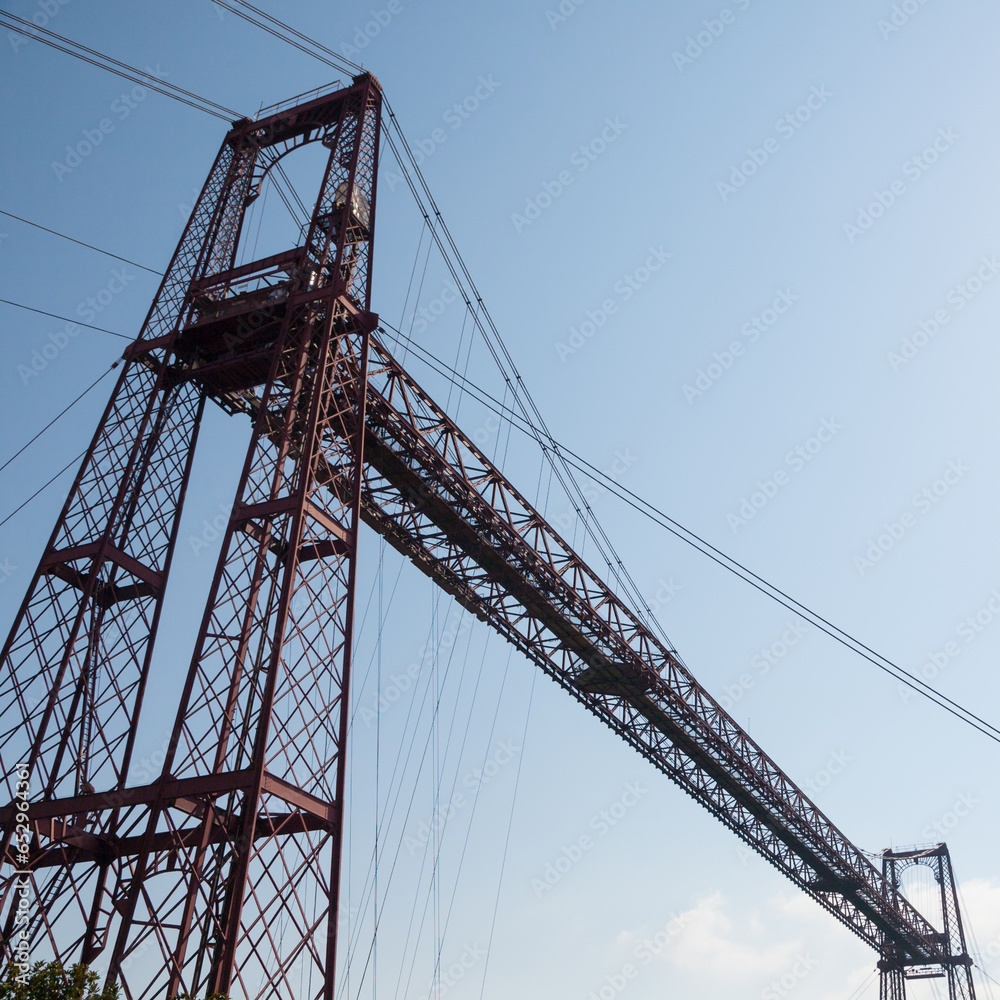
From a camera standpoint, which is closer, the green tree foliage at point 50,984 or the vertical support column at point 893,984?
the green tree foliage at point 50,984

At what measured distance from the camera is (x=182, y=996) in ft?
39.4

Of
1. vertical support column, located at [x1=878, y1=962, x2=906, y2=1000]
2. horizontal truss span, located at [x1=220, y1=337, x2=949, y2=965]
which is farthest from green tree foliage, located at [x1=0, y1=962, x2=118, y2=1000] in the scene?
vertical support column, located at [x1=878, y1=962, x2=906, y2=1000]

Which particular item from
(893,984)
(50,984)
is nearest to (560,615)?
(50,984)

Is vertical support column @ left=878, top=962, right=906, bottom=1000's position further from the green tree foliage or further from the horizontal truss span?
the green tree foliage

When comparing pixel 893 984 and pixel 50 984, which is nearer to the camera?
pixel 50 984

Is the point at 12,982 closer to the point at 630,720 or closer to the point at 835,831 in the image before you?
the point at 630,720

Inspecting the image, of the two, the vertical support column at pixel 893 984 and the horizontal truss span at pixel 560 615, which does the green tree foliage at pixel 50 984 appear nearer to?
the horizontal truss span at pixel 560 615

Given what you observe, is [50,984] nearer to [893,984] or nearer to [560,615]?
[560,615]

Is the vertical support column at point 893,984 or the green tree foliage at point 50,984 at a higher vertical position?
the vertical support column at point 893,984

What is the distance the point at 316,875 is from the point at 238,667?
9.74 ft

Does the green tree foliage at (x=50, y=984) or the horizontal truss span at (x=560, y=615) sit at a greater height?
the horizontal truss span at (x=560, y=615)

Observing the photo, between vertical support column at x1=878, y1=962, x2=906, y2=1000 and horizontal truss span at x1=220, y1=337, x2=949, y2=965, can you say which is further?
vertical support column at x1=878, y1=962, x2=906, y2=1000

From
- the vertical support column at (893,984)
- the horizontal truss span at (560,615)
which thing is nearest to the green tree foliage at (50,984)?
the horizontal truss span at (560,615)

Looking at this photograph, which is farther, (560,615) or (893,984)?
(893,984)
